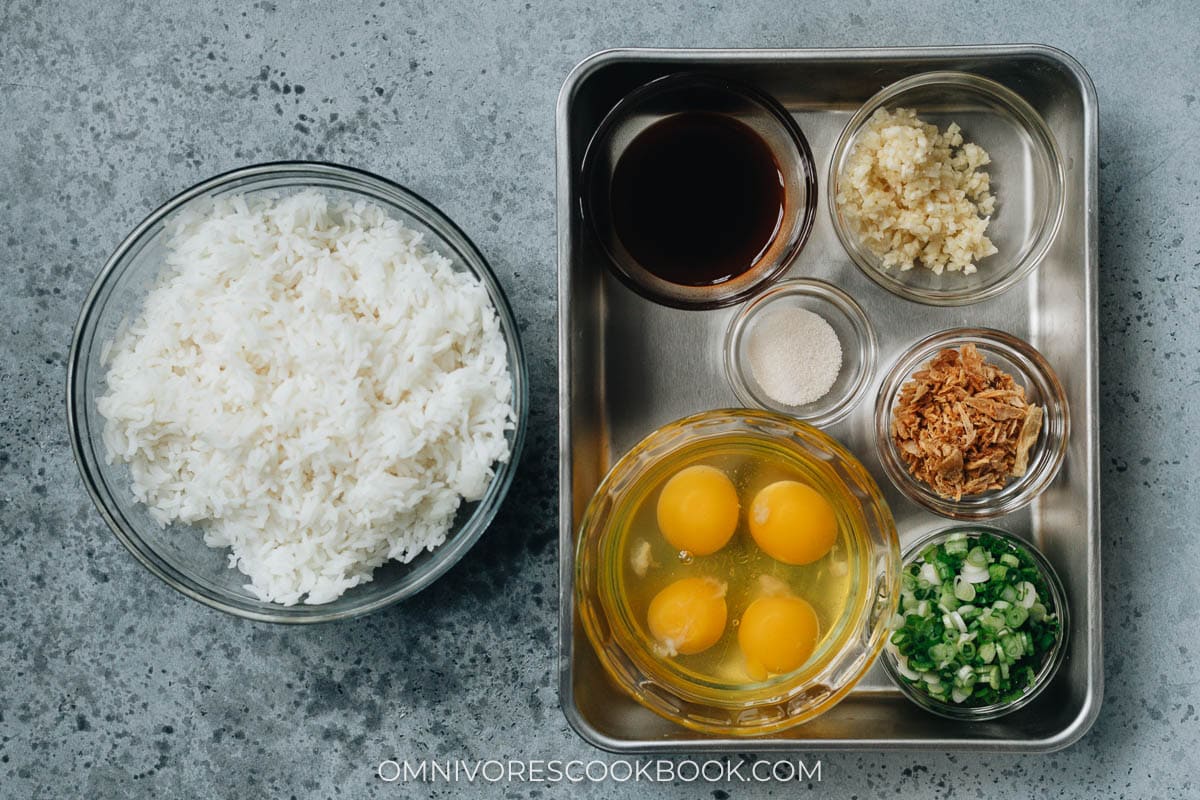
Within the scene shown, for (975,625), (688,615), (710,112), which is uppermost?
(710,112)

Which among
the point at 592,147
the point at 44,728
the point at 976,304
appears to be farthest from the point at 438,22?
the point at 44,728

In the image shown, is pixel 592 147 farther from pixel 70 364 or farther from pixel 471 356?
pixel 70 364

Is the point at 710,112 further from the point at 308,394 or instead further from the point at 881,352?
the point at 308,394

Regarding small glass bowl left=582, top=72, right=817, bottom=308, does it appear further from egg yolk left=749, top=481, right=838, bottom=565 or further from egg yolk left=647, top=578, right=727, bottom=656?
egg yolk left=647, top=578, right=727, bottom=656

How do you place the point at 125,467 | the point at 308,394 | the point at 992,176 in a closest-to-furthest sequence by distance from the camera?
1. the point at 308,394
2. the point at 125,467
3. the point at 992,176

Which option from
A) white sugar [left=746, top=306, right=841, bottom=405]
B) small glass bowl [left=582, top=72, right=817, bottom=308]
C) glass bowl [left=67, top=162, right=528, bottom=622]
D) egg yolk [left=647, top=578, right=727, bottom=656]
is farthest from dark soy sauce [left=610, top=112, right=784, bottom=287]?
egg yolk [left=647, top=578, right=727, bottom=656]

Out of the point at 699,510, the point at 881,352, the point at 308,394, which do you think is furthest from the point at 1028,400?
the point at 308,394
